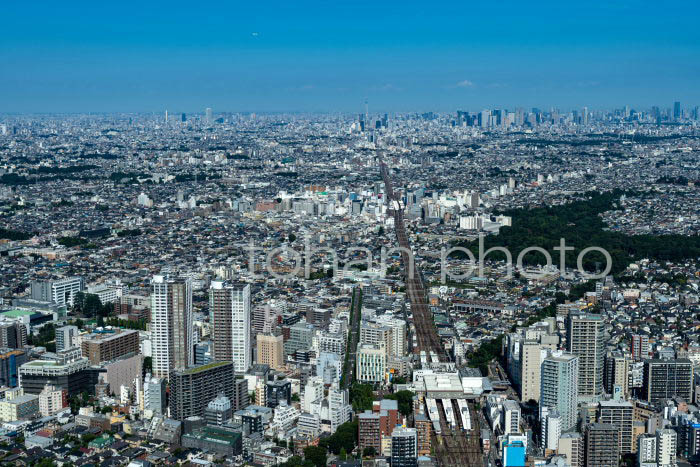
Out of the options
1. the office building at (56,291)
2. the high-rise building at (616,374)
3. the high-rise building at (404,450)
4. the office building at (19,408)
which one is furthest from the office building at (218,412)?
the office building at (56,291)

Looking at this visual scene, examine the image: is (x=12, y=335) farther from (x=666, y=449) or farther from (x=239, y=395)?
(x=666, y=449)

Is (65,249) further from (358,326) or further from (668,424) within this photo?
(668,424)

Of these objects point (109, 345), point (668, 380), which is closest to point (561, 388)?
point (668, 380)

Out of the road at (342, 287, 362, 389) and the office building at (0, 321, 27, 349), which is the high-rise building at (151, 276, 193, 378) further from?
the office building at (0, 321, 27, 349)

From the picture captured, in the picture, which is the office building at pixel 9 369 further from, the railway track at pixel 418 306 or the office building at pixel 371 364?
the railway track at pixel 418 306

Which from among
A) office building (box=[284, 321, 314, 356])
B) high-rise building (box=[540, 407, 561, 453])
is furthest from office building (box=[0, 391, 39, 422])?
high-rise building (box=[540, 407, 561, 453])

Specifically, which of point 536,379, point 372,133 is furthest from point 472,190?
point 372,133
